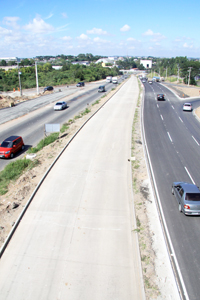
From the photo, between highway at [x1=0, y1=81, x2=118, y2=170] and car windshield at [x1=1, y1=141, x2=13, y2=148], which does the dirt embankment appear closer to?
car windshield at [x1=1, y1=141, x2=13, y2=148]

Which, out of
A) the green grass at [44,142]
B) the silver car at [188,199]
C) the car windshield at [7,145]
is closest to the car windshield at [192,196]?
the silver car at [188,199]

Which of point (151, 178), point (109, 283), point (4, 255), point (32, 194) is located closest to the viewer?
point (109, 283)

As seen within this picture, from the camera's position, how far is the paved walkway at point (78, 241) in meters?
8.30

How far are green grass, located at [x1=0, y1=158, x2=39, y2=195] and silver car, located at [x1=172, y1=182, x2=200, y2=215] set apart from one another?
1021 centimetres

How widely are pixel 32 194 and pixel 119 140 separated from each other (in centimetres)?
1157

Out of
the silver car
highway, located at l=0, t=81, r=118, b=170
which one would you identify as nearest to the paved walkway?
the silver car

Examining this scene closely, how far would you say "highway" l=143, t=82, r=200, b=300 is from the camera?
10094 mm

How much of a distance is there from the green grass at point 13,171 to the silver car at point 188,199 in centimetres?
1021

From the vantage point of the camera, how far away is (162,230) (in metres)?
11.7

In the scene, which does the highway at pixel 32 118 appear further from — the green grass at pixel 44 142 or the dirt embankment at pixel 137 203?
the dirt embankment at pixel 137 203

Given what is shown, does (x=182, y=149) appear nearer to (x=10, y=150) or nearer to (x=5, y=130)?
(x=10, y=150)

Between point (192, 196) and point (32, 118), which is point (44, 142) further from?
point (192, 196)

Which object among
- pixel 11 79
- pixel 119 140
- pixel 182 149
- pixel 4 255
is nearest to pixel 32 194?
pixel 4 255

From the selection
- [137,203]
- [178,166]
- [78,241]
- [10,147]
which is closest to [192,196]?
[137,203]
